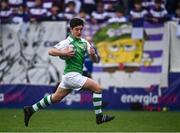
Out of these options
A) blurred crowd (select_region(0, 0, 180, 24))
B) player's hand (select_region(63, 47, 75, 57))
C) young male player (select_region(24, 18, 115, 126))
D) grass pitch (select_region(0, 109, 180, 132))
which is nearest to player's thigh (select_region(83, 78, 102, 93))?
young male player (select_region(24, 18, 115, 126))

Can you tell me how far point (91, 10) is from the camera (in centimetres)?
2214

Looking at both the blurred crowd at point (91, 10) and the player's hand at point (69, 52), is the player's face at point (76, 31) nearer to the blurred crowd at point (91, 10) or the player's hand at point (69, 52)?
the player's hand at point (69, 52)

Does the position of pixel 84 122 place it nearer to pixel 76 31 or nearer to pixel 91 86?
pixel 91 86

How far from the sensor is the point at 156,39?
2000 centimetres

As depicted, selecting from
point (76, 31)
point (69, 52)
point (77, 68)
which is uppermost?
point (76, 31)

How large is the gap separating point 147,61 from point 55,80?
292 cm

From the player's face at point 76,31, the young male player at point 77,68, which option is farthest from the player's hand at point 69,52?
the player's face at point 76,31

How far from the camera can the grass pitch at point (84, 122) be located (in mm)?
13359

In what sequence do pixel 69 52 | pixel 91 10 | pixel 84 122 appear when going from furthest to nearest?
pixel 91 10, pixel 84 122, pixel 69 52

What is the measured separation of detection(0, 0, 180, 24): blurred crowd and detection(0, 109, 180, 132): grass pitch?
3181mm

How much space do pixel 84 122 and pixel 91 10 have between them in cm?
771

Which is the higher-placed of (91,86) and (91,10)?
(91,10)

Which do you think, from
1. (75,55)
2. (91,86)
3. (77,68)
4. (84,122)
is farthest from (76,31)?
(84,122)

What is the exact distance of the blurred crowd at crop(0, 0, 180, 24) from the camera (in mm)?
20594
